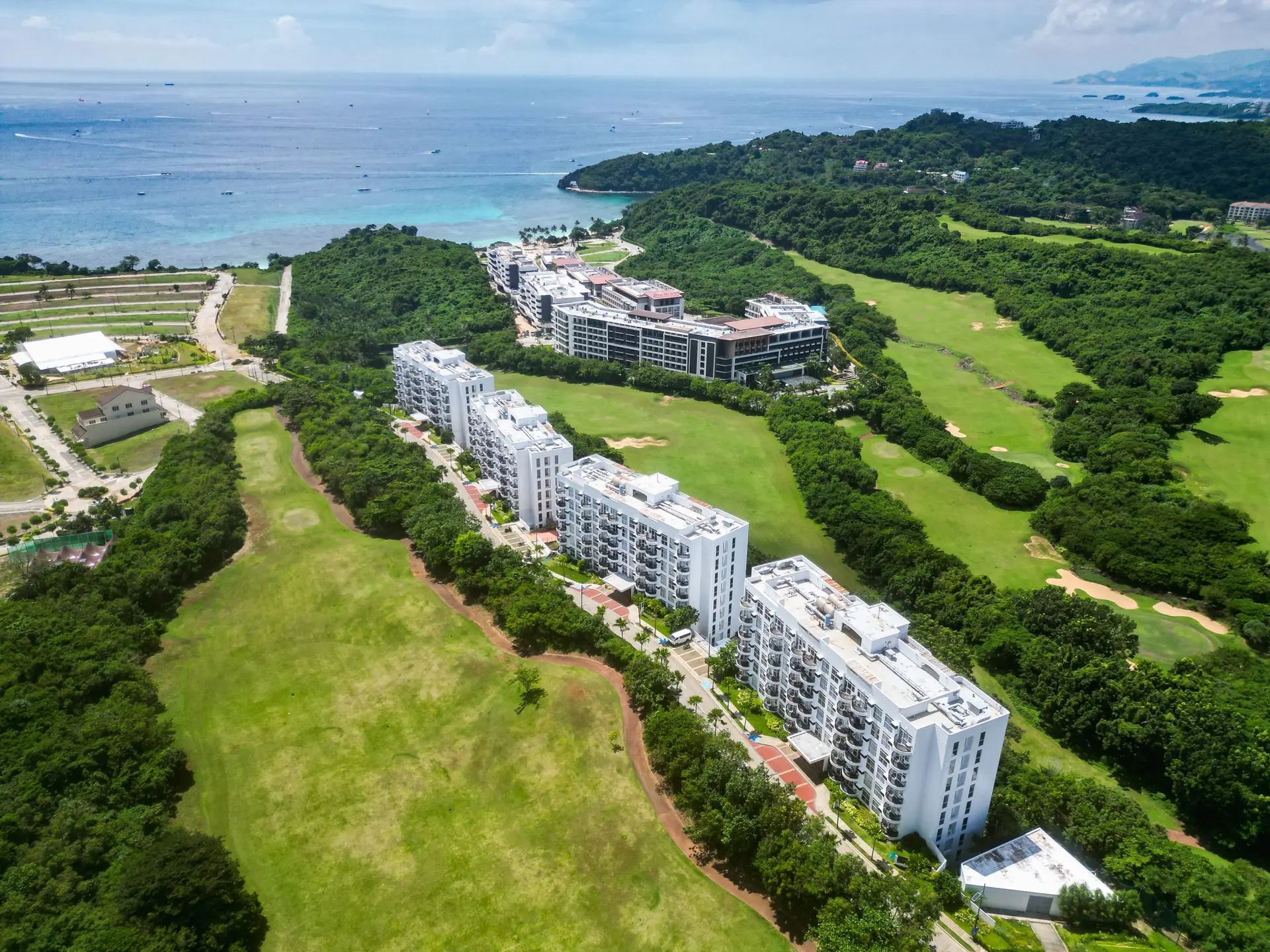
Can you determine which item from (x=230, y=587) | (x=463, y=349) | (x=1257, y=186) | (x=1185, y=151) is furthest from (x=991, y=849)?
(x=1185, y=151)

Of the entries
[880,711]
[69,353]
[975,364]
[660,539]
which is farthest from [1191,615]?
[69,353]

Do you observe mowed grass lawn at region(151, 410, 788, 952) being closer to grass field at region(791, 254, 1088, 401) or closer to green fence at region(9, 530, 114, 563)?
green fence at region(9, 530, 114, 563)

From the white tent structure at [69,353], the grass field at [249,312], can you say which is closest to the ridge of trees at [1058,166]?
the grass field at [249,312]

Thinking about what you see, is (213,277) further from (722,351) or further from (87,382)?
(722,351)

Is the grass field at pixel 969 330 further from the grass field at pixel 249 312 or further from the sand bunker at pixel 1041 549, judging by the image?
the grass field at pixel 249 312

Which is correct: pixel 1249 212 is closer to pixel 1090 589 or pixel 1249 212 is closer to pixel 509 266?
pixel 1090 589

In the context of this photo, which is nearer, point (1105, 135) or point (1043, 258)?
point (1043, 258)
